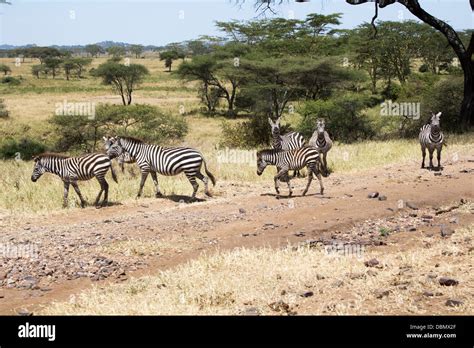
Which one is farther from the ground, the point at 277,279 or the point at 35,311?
the point at 277,279

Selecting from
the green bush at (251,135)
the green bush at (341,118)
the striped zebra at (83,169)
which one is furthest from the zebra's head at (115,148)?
the green bush at (251,135)

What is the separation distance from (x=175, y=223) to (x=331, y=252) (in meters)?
3.26

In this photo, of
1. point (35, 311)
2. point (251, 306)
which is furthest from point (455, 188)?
point (35, 311)

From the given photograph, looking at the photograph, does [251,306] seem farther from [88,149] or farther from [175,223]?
[88,149]

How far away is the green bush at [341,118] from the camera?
2170cm

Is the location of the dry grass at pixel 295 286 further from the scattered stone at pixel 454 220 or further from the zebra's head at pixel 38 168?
the zebra's head at pixel 38 168

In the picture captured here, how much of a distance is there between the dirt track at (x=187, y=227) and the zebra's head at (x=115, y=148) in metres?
1.27

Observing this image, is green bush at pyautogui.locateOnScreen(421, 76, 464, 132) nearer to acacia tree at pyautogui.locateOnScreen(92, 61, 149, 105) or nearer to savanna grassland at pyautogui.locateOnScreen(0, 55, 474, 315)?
savanna grassland at pyautogui.locateOnScreen(0, 55, 474, 315)

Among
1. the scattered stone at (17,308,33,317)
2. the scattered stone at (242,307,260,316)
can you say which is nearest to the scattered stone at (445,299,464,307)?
the scattered stone at (242,307,260,316)

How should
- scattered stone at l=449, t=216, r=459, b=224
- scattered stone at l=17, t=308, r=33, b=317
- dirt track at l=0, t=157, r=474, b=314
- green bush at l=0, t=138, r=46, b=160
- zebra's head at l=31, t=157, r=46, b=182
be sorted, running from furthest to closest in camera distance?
green bush at l=0, t=138, r=46, b=160
zebra's head at l=31, t=157, r=46, b=182
scattered stone at l=449, t=216, r=459, b=224
dirt track at l=0, t=157, r=474, b=314
scattered stone at l=17, t=308, r=33, b=317

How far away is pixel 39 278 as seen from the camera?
23.9 ft

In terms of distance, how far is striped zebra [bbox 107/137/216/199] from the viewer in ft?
39.1

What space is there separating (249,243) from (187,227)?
1.49 metres
